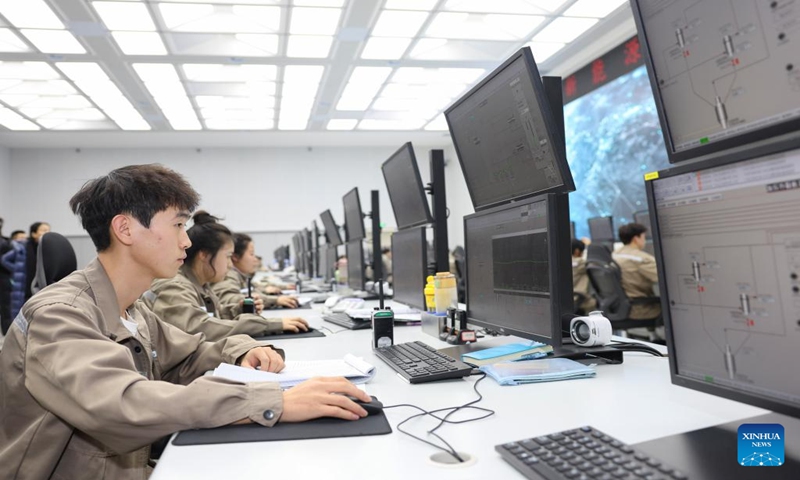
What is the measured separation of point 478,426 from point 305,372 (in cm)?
51

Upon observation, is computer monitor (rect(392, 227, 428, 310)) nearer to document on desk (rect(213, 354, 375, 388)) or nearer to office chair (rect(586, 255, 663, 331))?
document on desk (rect(213, 354, 375, 388))

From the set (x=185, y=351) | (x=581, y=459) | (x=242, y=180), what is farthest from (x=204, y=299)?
(x=242, y=180)

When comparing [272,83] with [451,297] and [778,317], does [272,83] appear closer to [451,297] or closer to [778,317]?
[451,297]

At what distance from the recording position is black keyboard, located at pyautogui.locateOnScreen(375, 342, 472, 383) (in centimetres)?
122

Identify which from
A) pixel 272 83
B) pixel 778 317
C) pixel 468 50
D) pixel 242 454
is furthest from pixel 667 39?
pixel 272 83

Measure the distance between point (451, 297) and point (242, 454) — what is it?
1.13m

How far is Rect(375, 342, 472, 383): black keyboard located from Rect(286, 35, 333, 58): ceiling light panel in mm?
4906

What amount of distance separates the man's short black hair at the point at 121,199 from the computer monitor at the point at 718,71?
1.06 meters

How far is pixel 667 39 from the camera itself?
0.87 meters

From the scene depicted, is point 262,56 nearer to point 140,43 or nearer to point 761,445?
point 140,43

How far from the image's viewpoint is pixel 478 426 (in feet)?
2.99

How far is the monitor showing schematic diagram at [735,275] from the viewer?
69cm

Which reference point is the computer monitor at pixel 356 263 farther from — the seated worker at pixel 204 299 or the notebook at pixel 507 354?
the notebook at pixel 507 354

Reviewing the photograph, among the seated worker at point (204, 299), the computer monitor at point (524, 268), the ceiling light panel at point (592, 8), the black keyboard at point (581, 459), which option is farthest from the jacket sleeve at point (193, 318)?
the ceiling light panel at point (592, 8)
